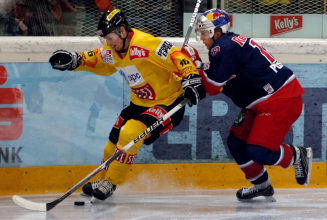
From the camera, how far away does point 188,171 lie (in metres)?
4.25

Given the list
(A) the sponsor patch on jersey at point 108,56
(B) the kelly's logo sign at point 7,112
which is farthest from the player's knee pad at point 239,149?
(B) the kelly's logo sign at point 7,112

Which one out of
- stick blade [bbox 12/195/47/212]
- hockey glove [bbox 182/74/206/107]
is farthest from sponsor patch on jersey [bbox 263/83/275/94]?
stick blade [bbox 12/195/47/212]

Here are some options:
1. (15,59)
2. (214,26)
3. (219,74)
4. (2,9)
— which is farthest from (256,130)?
(2,9)

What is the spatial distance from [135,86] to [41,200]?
3.53 feet

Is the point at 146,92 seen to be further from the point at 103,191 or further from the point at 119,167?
the point at 103,191

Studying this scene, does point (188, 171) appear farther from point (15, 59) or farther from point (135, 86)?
point (15, 59)

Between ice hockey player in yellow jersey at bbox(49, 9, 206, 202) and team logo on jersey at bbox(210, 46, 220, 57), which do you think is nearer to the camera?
team logo on jersey at bbox(210, 46, 220, 57)

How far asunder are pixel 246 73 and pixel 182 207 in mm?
938

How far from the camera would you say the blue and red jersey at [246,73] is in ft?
10.6

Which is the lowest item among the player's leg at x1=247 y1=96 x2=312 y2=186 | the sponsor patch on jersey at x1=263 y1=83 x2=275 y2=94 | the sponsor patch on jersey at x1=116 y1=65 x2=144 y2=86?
the player's leg at x1=247 y1=96 x2=312 y2=186

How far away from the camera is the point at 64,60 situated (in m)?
3.59

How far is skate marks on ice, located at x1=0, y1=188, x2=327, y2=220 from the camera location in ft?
10.4

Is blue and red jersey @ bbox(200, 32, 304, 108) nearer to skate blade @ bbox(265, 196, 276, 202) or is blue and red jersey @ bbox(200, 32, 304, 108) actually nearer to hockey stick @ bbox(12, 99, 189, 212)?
hockey stick @ bbox(12, 99, 189, 212)

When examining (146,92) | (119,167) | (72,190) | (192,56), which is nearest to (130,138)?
(119,167)
